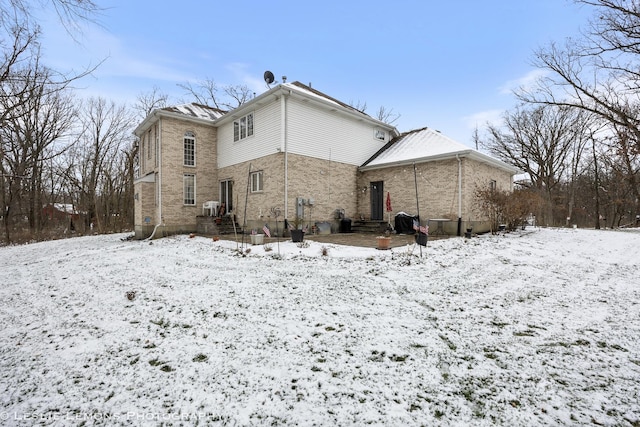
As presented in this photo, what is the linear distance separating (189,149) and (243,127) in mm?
3351

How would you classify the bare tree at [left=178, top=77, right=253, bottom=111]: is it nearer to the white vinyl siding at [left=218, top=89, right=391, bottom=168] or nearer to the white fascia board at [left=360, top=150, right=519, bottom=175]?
the white vinyl siding at [left=218, top=89, right=391, bottom=168]

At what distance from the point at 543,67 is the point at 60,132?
100 feet

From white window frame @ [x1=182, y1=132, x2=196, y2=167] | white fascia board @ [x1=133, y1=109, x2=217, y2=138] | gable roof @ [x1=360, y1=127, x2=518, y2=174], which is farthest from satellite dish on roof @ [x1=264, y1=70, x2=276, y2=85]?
gable roof @ [x1=360, y1=127, x2=518, y2=174]

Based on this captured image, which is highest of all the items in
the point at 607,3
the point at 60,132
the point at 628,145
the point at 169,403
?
the point at 607,3

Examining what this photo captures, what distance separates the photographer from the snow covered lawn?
2.22 m

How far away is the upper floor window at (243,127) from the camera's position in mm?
13664

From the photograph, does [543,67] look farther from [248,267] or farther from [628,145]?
[248,267]

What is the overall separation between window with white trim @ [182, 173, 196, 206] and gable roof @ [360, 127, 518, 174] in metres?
9.13

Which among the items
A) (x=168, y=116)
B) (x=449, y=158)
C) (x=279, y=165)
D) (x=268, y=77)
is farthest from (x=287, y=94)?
(x=449, y=158)

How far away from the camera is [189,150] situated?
14.9 m

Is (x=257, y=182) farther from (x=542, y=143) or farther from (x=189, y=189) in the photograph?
(x=542, y=143)

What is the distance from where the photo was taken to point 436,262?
6766 mm

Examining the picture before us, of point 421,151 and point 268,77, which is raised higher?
point 268,77

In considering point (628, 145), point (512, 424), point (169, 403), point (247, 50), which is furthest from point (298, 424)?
point (247, 50)
